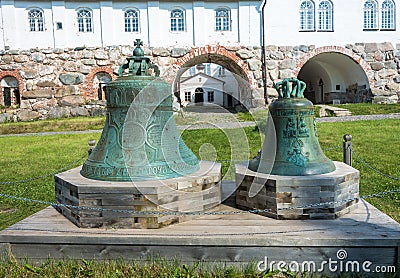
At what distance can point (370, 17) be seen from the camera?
18391 mm

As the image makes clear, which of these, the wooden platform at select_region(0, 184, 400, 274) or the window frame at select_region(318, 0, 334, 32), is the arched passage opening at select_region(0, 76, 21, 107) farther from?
the wooden platform at select_region(0, 184, 400, 274)

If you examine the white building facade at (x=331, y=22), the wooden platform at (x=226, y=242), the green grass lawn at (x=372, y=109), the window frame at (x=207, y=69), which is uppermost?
the white building facade at (x=331, y=22)

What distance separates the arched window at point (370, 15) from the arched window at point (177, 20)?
9.00 metres

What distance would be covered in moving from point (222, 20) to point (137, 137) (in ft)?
50.1

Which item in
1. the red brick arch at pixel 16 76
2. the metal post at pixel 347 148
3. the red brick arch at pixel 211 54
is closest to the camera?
the metal post at pixel 347 148

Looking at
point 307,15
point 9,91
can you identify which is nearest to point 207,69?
point 307,15

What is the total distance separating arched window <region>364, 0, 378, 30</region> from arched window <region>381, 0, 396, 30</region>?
17.1 inches

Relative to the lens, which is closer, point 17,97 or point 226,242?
point 226,242

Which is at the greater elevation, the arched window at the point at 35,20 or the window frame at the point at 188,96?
the arched window at the point at 35,20

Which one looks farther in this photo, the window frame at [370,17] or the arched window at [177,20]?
the window frame at [370,17]

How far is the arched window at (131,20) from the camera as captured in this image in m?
17.5

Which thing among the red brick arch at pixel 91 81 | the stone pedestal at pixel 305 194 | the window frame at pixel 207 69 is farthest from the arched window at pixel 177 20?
the stone pedestal at pixel 305 194

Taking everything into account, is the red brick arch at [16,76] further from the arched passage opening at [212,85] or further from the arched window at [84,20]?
the arched passage opening at [212,85]

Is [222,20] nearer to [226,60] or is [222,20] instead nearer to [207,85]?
[226,60]
